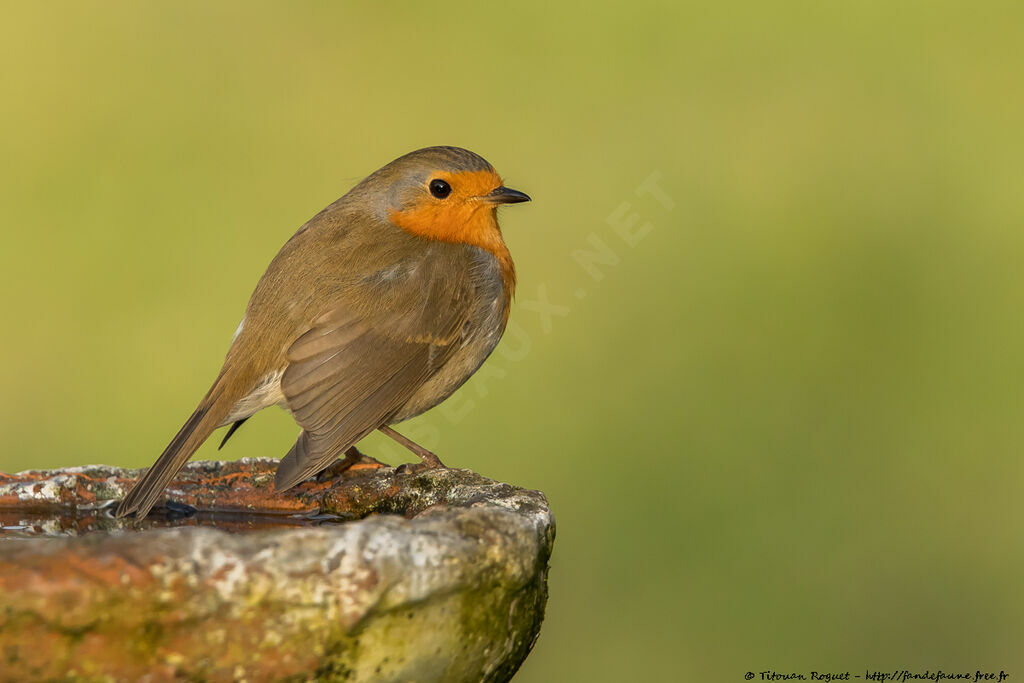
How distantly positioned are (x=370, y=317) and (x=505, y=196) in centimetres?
74

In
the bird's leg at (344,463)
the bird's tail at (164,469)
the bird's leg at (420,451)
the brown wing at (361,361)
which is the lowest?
the bird's leg at (344,463)

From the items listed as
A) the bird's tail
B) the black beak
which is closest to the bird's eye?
the black beak

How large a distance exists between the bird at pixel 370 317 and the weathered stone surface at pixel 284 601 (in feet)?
3.05

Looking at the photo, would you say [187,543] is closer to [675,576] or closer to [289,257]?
[289,257]

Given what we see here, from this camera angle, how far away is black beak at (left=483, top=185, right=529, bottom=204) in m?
4.22

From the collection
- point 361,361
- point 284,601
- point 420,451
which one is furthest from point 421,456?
point 284,601

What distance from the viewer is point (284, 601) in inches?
87.6

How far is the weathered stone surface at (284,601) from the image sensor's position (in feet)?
7.00

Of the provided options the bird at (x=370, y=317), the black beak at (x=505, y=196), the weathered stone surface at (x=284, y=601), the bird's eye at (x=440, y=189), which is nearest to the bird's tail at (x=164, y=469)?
the bird at (x=370, y=317)

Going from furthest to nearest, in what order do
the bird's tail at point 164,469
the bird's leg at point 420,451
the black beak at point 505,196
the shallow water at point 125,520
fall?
the black beak at point 505,196, the bird's leg at point 420,451, the shallow water at point 125,520, the bird's tail at point 164,469

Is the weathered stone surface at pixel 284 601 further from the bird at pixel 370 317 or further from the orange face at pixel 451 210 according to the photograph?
the orange face at pixel 451 210

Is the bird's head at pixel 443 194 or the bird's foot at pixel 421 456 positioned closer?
the bird's foot at pixel 421 456

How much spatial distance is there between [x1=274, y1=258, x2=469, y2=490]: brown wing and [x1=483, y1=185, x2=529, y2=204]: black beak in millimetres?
432

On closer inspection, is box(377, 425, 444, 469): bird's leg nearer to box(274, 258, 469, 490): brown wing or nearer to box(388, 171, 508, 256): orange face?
box(274, 258, 469, 490): brown wing
